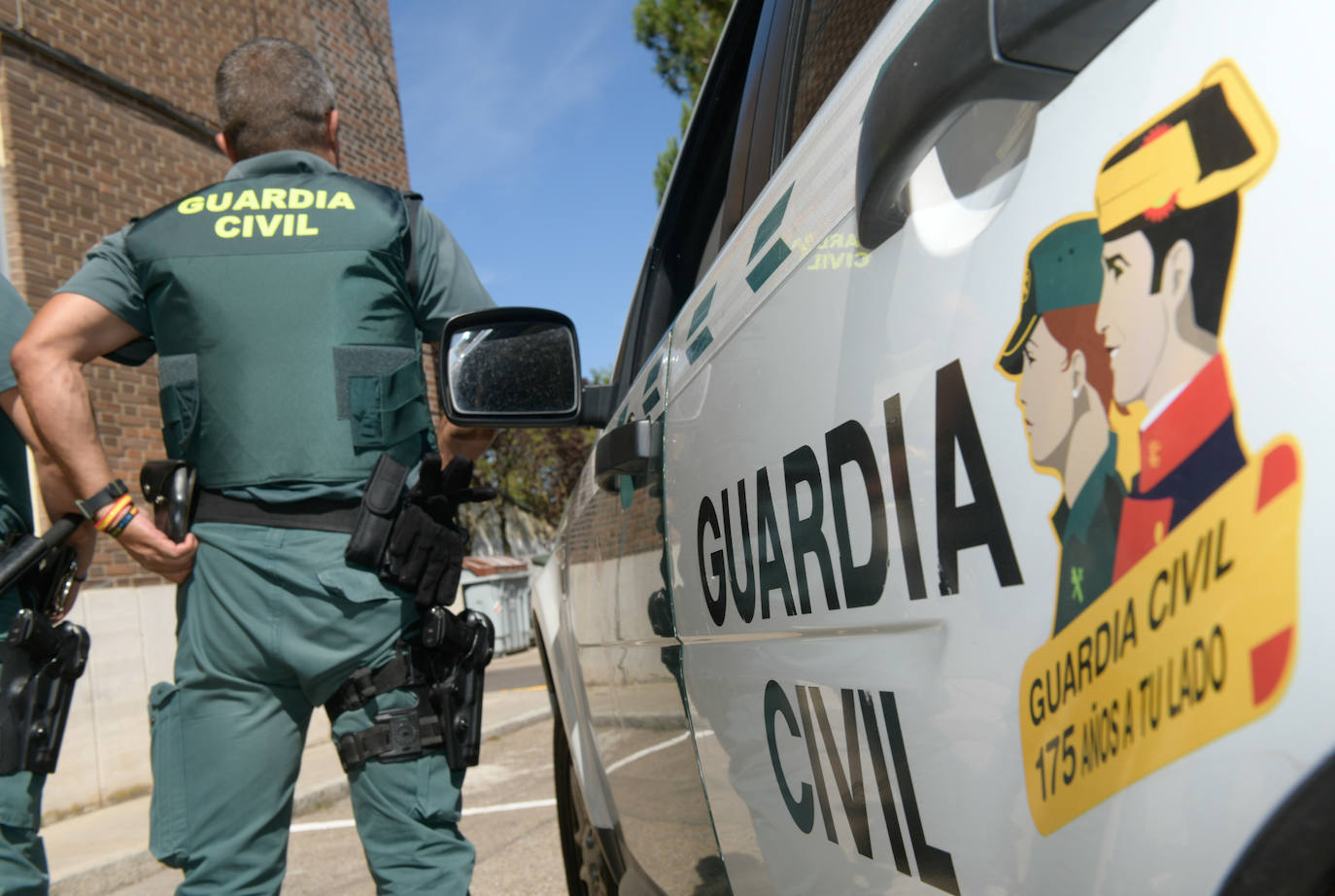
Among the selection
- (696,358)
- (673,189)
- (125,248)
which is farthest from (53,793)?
(696,358)

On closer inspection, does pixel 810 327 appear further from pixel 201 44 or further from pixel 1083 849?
pixel 201 44

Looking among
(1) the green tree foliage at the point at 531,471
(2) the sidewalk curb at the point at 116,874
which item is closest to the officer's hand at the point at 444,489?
(2) the sidewalk curb at the point at 116,874

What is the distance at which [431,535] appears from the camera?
2.00 metres

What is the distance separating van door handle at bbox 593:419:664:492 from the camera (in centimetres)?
146

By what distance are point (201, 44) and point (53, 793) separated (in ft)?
19.1

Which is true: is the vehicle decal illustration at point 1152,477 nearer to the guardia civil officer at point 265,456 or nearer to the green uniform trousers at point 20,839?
the guardia civil officer at point 265,456

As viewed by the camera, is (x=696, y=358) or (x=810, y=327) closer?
(x=810, y=327)

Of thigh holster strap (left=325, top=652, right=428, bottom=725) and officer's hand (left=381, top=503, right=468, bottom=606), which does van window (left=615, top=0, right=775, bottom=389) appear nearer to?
officer's hand (left=381, top=503, right=468, bottom=606)

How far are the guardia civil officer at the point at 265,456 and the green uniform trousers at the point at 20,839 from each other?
0.47m

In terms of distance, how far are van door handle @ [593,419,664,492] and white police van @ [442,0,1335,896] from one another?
261 mm

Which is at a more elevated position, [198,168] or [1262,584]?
[198,168]

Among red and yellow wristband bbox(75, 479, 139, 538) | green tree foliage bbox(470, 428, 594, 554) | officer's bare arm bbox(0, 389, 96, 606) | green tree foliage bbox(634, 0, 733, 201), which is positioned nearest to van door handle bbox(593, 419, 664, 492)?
red and yellow wristband bbox(75, 479, 139, 538)

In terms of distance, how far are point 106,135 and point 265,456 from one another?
6.47m

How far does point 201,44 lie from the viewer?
8.36 meters
